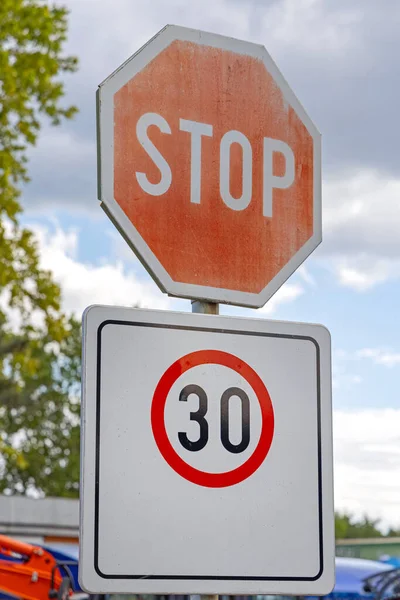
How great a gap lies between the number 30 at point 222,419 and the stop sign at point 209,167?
27 cm

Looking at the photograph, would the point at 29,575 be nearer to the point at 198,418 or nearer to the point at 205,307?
the point at 205,307

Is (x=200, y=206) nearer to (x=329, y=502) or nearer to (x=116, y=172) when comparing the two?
(x=116, y=172)

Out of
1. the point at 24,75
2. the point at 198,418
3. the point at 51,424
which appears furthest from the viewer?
the point at 51,424

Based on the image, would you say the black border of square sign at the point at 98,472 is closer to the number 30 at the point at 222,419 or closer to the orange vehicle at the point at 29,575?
the number 30 at the point at 222,419

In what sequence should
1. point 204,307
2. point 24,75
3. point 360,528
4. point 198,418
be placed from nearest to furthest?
point 198,418 < point 204,307 < point 24,75 < point 360,528

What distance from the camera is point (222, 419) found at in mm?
2586

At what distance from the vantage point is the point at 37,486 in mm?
56781

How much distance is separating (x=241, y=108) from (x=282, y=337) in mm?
665

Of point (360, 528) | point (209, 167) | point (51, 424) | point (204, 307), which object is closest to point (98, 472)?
point (204, 307)

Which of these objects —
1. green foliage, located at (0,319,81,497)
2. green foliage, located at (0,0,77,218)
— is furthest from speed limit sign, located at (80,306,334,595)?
green foliage, located at (0,319,81,497)

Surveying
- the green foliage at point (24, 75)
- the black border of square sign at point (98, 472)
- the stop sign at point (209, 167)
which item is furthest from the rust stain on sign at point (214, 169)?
the green foliage at point (24, 75)

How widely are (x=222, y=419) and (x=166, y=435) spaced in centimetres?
15

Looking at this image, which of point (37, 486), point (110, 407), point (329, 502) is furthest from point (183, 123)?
point (37, 486)

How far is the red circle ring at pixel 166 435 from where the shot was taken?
2.52m
